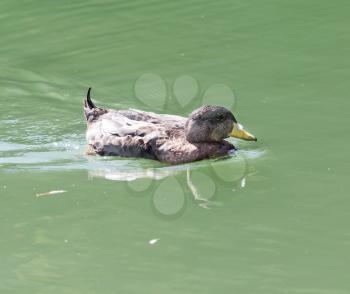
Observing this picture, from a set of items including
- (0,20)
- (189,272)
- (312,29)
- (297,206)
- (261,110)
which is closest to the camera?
(189,272)

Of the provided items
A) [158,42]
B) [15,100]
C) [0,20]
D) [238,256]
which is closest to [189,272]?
[238,256]

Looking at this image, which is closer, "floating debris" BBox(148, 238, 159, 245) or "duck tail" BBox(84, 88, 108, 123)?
"floating debris" BBox(148, 238, 159, 245)

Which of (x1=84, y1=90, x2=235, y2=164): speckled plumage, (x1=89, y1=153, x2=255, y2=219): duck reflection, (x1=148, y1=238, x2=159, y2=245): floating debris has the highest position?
(x1=84, y1=90, x2=235, y2=164): speckled plumage

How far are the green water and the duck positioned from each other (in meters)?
0.16

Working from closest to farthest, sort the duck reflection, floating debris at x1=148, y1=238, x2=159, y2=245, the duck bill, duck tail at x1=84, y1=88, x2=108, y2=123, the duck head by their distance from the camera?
floating debris at x1=148, y1=238, x2=159, y2=245, the duck reflection, the duck bill, the duck head, duck tail at x1=84, y1=88, x2=108, y2=123

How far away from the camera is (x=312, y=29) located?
43.8 feet

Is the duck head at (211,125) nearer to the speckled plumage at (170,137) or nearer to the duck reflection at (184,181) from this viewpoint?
the speckled plumage at (170,137)

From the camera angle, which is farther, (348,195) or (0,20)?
A: (0,20)

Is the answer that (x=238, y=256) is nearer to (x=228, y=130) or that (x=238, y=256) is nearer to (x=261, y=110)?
(x=228, y=130)

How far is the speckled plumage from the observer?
A: 9.34m

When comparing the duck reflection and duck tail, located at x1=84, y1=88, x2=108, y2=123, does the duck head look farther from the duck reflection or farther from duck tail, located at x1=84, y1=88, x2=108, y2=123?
duck tail, located at x1=84, y1=88, x2=108, y2=123

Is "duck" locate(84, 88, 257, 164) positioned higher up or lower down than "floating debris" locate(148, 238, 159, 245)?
higher up

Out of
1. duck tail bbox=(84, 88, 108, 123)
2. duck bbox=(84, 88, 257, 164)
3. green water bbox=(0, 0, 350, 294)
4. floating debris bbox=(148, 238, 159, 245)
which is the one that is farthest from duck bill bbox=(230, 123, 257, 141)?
floating debris bbox=(148, 238, 159, 245)

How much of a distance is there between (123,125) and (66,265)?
3.58 metres
